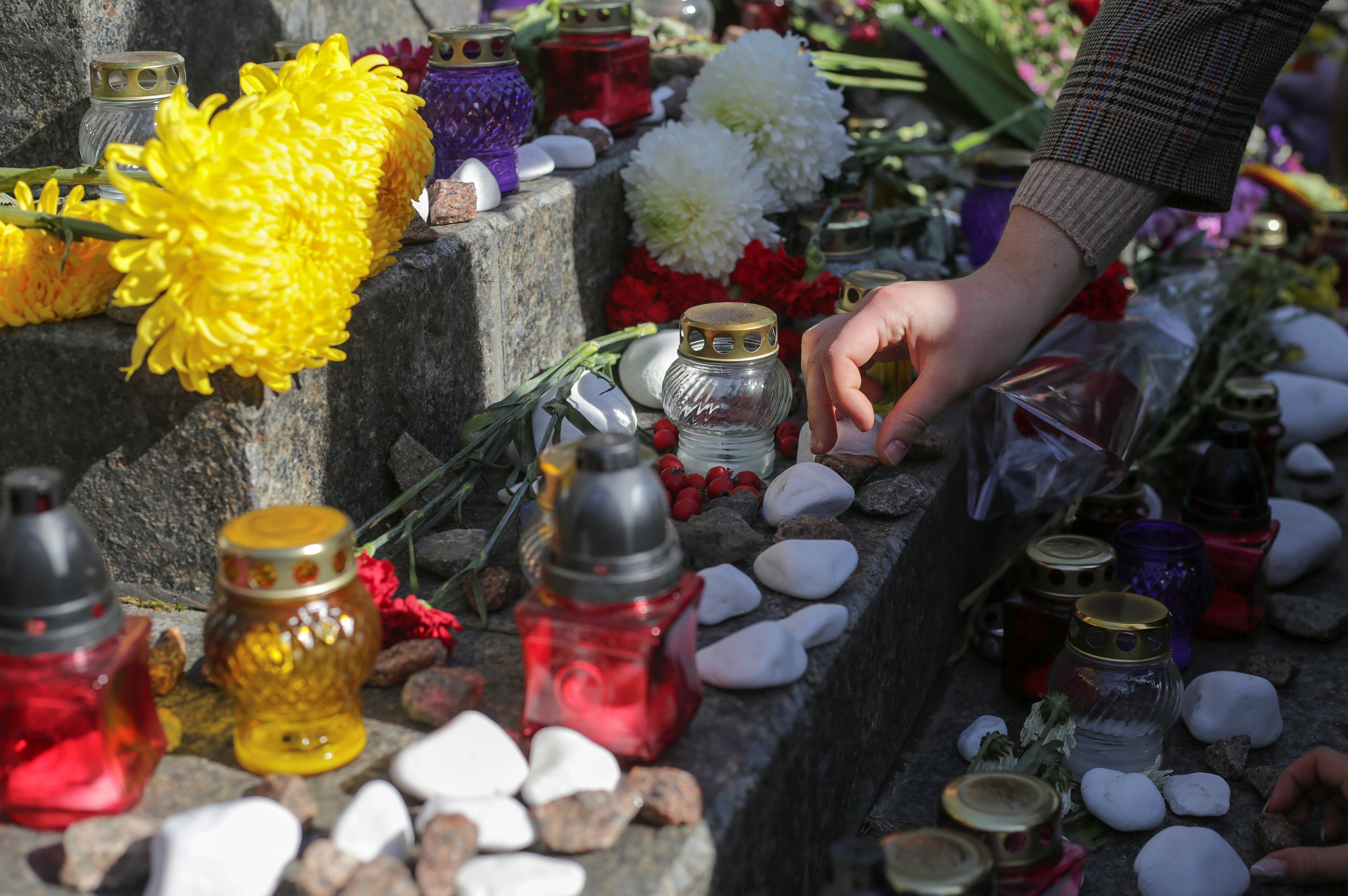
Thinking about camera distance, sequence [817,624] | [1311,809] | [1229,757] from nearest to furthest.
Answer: [817,624], [1311,809], [1229,757]

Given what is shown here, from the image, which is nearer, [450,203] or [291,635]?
[291,635]

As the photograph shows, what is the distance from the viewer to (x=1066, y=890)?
3.69 feet

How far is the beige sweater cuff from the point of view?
1540 mm

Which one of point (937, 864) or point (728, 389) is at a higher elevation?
point (728, 389)

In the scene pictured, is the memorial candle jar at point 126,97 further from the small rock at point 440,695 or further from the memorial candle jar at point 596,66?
the memorial candle jar at point 596,66

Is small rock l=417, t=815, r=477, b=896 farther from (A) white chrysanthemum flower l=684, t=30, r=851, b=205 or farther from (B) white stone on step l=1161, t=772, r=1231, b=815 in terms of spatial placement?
(A) white chrysanthemum flower l=684, t=30, r=851, b=205

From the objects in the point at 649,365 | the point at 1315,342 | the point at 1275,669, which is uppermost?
the point at 649,365

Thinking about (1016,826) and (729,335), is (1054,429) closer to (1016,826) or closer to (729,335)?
(729,335)

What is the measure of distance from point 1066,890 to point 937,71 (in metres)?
2.72

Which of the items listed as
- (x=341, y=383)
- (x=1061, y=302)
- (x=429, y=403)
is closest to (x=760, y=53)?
(x=1061, y=302)

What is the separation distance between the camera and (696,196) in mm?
1977

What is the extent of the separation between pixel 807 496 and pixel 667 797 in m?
0.59

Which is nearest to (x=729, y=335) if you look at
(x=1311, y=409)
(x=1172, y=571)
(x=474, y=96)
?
(x=474, y=96)

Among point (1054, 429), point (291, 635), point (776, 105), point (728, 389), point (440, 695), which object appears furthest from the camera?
point (776, 105)
